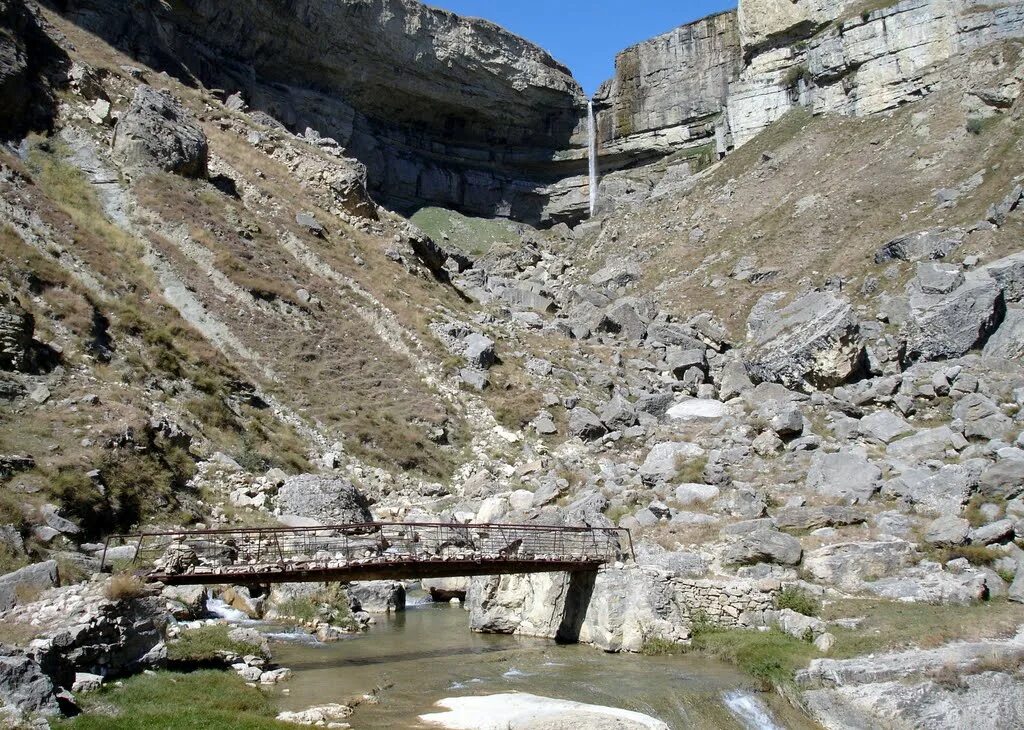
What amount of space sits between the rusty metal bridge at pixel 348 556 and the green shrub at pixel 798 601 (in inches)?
132

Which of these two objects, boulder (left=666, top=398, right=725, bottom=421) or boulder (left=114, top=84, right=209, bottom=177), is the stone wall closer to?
boulder (left=666, top=398, right=725, bottom=421)

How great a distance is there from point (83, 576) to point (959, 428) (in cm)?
2024

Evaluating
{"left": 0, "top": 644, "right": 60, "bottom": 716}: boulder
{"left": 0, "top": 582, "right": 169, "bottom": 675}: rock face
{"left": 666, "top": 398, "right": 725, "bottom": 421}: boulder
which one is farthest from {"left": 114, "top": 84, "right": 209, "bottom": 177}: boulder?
{"left": 0, "top": 644, "right": 60, "bottom": 716}: boulder

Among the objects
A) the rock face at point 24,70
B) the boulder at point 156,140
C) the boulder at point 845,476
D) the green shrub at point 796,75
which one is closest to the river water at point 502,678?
the boulder at point 845,476

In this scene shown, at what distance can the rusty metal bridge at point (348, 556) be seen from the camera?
14.5 meters

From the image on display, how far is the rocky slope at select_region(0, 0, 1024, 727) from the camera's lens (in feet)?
54.6

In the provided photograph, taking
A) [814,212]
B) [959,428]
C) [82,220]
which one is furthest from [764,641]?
[814,212]

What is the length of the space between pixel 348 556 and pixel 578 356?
2352 centimetres

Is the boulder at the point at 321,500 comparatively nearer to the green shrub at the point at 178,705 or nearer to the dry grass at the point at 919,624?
the green shrub at the point at 178,705

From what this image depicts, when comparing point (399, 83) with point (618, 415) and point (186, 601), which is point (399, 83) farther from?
point (186, 601)

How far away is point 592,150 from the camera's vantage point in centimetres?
7394

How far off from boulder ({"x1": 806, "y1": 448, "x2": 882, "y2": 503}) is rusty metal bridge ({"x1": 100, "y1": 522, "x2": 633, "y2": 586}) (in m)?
5.06

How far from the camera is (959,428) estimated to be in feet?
71.7

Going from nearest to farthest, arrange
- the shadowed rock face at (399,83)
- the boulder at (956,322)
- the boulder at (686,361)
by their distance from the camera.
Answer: the boulder at (956,322) < the boulder at (686,361) < the shadowed rock face at (399,83)
